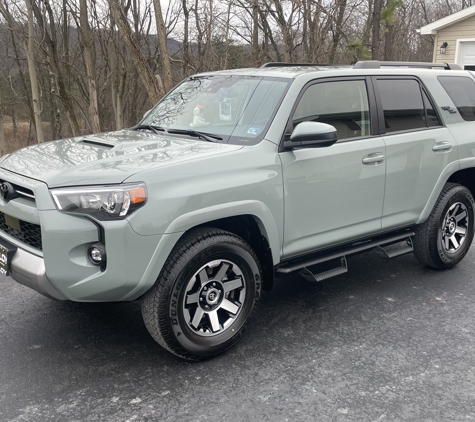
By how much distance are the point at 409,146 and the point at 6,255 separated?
3.33m

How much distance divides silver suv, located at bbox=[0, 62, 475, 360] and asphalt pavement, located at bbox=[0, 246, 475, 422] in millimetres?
311

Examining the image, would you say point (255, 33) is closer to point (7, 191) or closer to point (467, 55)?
point (467, 55)

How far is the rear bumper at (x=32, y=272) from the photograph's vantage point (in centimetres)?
304

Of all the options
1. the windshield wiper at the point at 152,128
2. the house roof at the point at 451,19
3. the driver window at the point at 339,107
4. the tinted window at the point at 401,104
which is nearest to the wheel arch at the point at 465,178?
the tinted window at the point at 401,104

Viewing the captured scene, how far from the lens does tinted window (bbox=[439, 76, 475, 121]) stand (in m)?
5.15

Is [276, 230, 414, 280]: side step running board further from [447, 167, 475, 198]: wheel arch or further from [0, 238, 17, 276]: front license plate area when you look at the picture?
[0, 238, 17, 276]: front license plate area

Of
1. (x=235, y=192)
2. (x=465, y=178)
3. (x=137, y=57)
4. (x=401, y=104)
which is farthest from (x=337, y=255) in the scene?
(x=137, y=57)

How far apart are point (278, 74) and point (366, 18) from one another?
1956 cm

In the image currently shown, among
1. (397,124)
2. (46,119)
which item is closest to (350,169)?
(397,124)

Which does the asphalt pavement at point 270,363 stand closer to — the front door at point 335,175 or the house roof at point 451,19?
the front door at point 335,175

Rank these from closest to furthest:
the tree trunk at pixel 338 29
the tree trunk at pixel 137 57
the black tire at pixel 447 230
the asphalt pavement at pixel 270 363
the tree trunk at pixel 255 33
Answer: the asphalt pavement at pixel 270 363 → the black tire at pixel 447 230 → the tree trunk at pixel 137 57 → the tree trunk at pixel 338 29 → the tree trunk at pixel 255 33

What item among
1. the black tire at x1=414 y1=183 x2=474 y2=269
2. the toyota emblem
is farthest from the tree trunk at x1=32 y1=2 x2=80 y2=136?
the toyota emblem

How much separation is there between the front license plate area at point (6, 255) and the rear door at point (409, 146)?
2.94m

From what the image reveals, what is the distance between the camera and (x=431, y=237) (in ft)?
16.3
